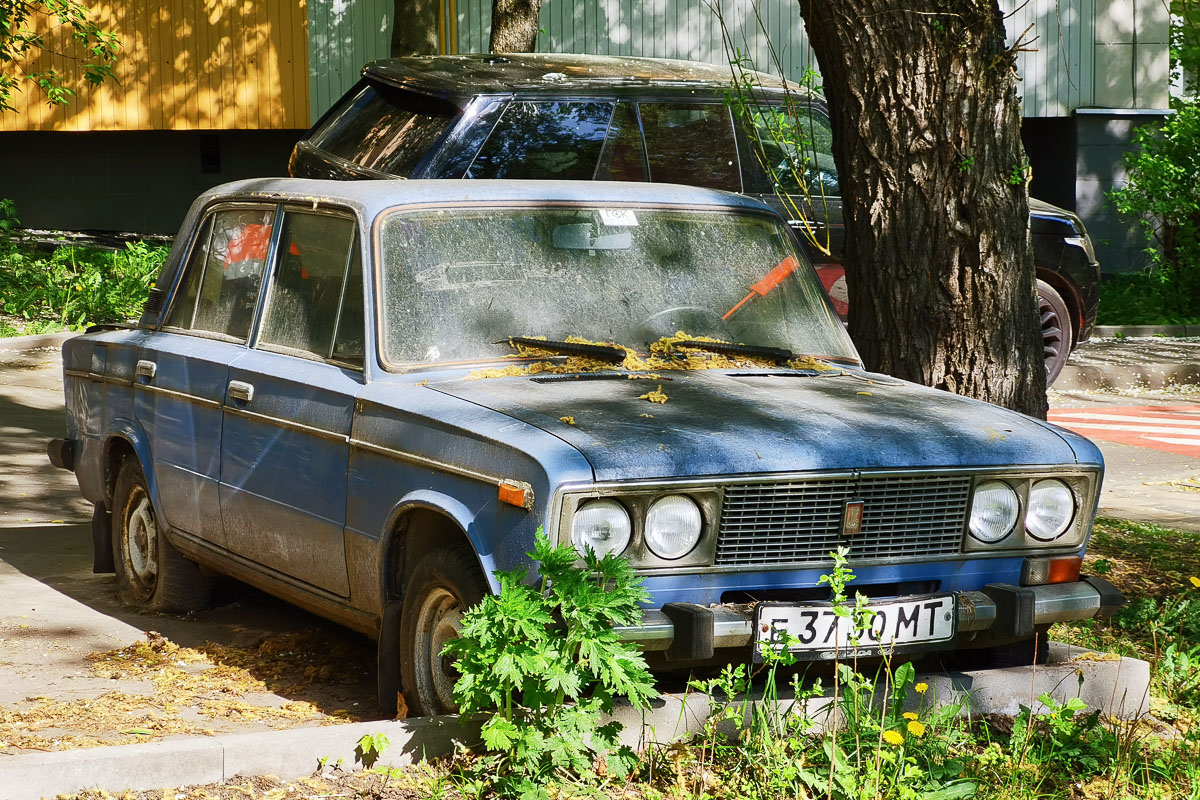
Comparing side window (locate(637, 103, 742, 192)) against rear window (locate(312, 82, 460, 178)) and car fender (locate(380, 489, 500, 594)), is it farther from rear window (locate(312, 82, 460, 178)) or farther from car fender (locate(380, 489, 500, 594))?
car fender (locate(380, 489, 500, 594))

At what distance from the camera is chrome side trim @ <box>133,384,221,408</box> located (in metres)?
5.43

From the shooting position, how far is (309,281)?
5.22 m

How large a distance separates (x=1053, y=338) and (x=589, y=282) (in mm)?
Result: 7173

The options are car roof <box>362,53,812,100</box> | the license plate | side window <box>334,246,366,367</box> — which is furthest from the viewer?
car roof <box>362,53,812,100</box>

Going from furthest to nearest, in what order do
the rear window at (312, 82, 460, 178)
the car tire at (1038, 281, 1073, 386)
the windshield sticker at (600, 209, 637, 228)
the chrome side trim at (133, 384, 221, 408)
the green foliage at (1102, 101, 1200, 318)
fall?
the green foliage at (1102, 101, 1200, 318) < the car tire at (1038, 281, 1073, 386) < the rear window at (312, 82, 460, 178) < the chrome side trim at (133, 384, 221, 408) < the windshield sticker at (600, 209, 637, 228)

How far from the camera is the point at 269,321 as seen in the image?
5414 mm

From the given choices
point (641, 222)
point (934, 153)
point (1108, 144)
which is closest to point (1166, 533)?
point (934, 153)

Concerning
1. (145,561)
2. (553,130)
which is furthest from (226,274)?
(553,130)

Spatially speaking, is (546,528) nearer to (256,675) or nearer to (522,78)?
(256,675)

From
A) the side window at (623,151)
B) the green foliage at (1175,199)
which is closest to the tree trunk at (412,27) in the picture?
the side window at (623,151)

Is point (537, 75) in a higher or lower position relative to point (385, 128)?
higher

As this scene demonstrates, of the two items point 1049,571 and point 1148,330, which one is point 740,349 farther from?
point 1148,330

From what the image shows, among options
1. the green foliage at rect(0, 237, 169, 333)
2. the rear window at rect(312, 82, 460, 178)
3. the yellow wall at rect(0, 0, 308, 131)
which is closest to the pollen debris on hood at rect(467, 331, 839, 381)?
the rear window at rect(312, 82, 460, 178)

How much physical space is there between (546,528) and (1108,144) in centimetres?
1914
